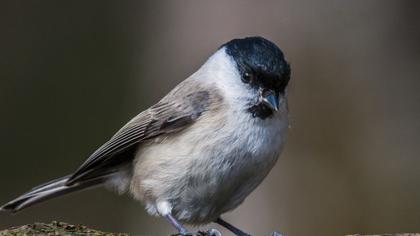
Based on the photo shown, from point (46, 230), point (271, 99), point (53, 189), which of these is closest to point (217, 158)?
point (271, 99)

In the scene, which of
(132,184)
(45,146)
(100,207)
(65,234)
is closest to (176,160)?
(132,184)

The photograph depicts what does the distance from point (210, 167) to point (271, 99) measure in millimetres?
385

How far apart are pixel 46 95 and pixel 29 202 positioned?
393 centimetres

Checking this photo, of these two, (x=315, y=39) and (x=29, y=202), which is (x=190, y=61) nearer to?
(x=315, y=39)

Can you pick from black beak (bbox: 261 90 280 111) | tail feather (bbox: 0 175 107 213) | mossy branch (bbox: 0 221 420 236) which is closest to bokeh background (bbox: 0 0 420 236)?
tail feather (bbox: 0 175 107 213)

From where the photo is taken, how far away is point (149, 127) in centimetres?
363

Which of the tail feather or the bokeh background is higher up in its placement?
the bokeh background

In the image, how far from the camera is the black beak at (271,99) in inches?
127

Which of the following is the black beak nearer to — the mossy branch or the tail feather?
A: the mossy branch

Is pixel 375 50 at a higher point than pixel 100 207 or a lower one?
higher

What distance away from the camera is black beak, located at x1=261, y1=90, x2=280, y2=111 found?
3216 mm

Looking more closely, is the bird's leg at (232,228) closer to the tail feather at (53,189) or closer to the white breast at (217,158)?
the white breast at (217,158)

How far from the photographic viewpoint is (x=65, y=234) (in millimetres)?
2543

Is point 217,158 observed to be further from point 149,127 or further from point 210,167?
point 149,127
